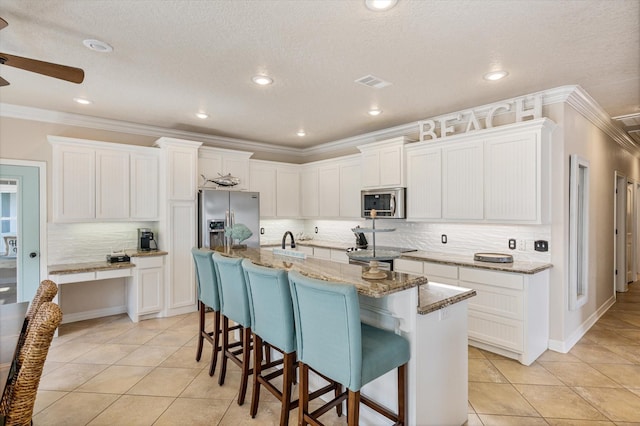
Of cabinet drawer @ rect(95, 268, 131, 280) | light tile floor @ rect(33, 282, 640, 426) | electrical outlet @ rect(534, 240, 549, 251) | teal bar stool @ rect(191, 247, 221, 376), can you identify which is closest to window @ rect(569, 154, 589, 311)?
electrical outlet @ rect(534, 240, 549, 251)

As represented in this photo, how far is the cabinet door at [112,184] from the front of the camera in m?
4.26

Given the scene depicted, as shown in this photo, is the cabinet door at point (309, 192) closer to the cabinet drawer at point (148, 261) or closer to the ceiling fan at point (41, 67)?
the cabinet drawer at point (148, 261)

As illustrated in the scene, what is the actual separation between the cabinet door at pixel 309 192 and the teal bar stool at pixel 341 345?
418 cm

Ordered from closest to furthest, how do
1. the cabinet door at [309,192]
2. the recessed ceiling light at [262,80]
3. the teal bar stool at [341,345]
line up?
the teal bar stool at [341,345] < the recessed ceiling light at [262,80] < the cabinet door at [309,192]

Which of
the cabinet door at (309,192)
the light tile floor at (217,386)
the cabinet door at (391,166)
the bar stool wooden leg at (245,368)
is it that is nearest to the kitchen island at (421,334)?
the light tile floor at (217,386)

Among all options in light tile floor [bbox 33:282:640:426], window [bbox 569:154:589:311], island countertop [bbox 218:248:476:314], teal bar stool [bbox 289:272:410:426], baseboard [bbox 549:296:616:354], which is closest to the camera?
teal bar stool [bbox 289:272:410:426]

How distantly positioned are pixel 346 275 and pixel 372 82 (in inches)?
81.7

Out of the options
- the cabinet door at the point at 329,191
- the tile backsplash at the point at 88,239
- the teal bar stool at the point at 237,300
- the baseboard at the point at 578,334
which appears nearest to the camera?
the teal bar stool at the point at 237,300

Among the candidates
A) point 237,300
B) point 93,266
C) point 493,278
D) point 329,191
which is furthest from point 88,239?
point 493,278

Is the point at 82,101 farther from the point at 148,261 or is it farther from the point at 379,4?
the point at 379,4

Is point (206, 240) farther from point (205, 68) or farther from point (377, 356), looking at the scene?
point (377, 356)

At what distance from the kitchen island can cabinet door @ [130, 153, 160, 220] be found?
3.22 metres

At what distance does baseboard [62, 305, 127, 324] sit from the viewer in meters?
4.35

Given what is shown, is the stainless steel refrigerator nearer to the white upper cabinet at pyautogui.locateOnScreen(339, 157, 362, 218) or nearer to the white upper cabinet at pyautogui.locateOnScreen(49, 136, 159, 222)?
the white upper cabinet at pyautogui.locateOnScreen(49, 136, 159, 222)
